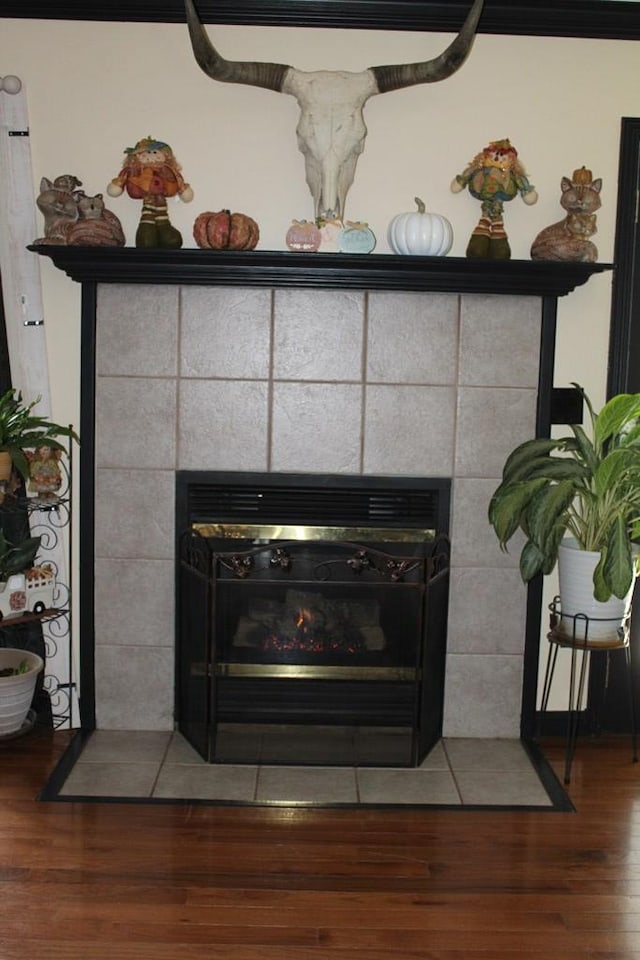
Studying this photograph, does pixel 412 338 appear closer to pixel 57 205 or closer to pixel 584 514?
pixel 584 514

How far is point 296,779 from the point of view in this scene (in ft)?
10.1

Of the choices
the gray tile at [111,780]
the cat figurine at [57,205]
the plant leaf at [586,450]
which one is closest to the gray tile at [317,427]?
the plant leaf at [586,450]

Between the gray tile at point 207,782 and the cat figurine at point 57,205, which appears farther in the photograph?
the cat figurine at point 57,205

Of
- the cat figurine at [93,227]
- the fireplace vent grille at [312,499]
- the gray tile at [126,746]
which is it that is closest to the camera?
the cat figurine at [93,227]

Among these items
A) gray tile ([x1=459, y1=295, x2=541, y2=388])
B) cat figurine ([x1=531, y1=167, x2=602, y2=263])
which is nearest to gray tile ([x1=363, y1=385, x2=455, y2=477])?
gray tile ([x1=459, y1=295, x2=541, y2=388])

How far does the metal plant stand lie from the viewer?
10.2ft

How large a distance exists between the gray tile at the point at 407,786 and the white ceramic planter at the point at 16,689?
112 cm

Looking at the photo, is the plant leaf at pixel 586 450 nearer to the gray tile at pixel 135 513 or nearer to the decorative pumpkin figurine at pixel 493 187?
the decorative pumpkin figurine at pixel 493 187

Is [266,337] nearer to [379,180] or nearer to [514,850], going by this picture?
[379,180]

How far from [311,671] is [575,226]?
5.56 ft

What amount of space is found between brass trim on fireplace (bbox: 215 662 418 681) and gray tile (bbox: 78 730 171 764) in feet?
1.11

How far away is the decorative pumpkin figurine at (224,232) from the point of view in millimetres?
3082

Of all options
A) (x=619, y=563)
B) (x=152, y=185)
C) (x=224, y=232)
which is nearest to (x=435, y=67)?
(x=224, y=232)

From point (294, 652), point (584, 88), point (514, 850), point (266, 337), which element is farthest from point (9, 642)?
point (584, 88)
